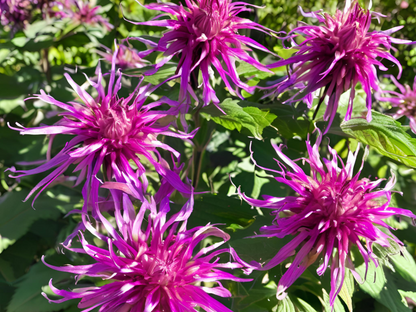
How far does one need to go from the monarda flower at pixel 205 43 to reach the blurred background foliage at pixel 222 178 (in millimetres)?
47

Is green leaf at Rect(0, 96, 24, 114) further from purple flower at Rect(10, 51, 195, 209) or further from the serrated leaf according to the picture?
purple flower at Rect(10, 51, 195, 209)

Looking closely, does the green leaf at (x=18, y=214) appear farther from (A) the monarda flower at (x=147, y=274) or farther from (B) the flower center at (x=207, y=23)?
(B) the flower center at (x=207, y=23)

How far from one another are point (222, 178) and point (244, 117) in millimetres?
327

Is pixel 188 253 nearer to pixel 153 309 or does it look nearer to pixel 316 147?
pixel 153 309

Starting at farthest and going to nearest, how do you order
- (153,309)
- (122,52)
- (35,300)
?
(122,52), (35,300), (153,309)

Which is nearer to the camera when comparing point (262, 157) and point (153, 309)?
point (153, 309)

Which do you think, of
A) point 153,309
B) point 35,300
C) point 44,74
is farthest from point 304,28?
point 44,74

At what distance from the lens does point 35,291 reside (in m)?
0.50

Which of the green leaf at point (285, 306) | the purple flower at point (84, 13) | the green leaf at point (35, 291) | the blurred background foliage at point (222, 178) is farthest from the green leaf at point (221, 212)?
the purple flower at point (84, 13)

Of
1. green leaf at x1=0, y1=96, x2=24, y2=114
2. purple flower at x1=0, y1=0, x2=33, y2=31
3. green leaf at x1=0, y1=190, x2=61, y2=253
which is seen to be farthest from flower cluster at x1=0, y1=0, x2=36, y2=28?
green leaf at x1=0, y1=190, x2=61, y2=253

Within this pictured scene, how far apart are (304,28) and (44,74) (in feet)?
2.17

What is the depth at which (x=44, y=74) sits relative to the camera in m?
0.84

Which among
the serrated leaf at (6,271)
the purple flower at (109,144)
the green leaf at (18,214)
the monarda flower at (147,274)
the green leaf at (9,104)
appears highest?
the purple flower at (109,144)

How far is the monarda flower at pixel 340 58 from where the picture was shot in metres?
0.38
